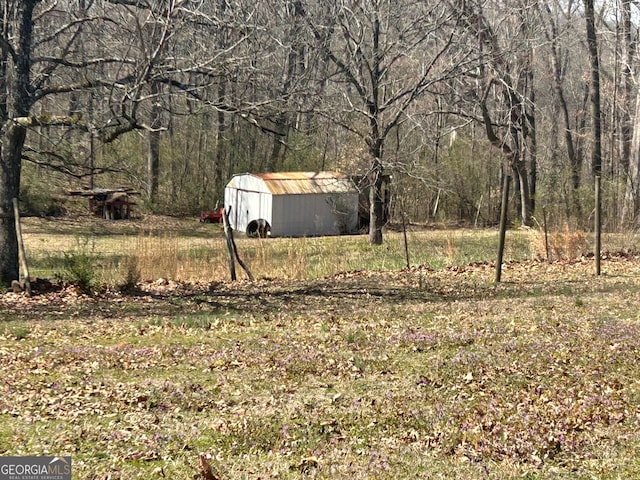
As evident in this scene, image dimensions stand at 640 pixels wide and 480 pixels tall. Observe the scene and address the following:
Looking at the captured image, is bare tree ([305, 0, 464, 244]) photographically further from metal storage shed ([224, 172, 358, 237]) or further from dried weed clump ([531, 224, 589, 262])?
metal storage shed ([224, 172, 358, 237])

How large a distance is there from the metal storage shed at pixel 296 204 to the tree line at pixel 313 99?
1410 millimetres

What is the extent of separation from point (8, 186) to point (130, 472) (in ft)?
34.6

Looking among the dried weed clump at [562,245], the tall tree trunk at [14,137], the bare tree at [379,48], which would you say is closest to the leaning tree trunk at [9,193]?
the tall tree trunk at [14,137]

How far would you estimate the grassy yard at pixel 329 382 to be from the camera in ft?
18.3

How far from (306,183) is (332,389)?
2696 cm

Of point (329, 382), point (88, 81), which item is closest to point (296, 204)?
point (88, 81)

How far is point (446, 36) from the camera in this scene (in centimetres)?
2655

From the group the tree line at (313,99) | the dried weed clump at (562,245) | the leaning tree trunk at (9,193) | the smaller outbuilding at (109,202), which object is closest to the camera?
the tree line at (313,99)

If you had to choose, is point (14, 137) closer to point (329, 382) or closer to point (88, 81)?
point (88, 81)

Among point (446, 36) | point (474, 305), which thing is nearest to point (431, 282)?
point (474, 305)

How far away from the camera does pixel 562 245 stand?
19.0m

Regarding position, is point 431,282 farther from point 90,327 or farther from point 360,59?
point 360,59

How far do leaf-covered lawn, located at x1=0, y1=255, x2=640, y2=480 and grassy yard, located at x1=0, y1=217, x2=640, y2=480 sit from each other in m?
0.02

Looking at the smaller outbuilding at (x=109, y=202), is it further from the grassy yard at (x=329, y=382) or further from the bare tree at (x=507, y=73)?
the grassy yard at (x=329, y=382)
